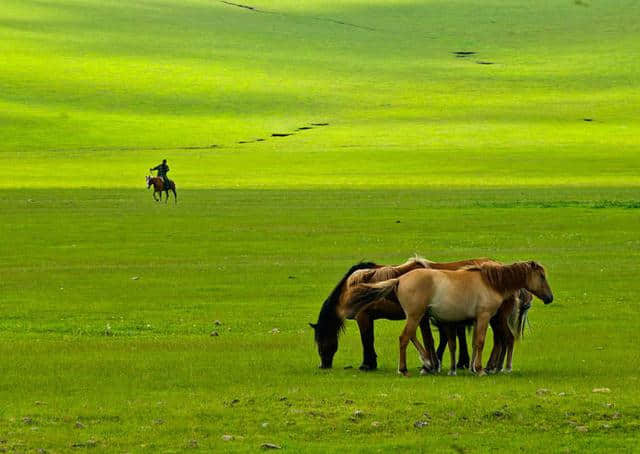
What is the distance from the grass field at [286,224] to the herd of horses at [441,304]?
355 millimetres

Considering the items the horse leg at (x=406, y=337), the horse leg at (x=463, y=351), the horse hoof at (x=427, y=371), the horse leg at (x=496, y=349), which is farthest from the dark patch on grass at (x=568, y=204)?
the horse leg at (x=406, y=337)

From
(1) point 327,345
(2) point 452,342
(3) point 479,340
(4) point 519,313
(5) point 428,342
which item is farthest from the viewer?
(1) point 327,345

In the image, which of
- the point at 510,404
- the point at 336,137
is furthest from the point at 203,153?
the point at 510,404

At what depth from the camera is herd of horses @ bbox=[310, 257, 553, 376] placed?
13.2 m

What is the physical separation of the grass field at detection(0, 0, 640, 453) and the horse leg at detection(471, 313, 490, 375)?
23 centimetres

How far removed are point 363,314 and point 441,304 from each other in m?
0.98

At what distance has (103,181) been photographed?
2395 inches

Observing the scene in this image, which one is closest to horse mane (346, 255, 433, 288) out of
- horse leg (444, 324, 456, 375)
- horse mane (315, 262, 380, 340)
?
horse mane (315, 262, 380, 340)

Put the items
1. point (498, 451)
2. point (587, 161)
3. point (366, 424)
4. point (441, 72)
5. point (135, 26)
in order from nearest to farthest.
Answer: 1. point (498, 451)
2. point (366, 424)
3. point (587, 161)
4. point (441, 72)
5. point (135, 26)

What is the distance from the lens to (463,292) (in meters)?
13.2

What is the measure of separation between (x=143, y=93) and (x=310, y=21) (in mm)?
43645

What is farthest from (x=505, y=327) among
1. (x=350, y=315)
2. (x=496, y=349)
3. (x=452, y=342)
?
(x=350, y=315)

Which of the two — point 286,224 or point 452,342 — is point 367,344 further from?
point 286,224

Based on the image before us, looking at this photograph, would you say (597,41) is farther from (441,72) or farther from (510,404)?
(510,404)
